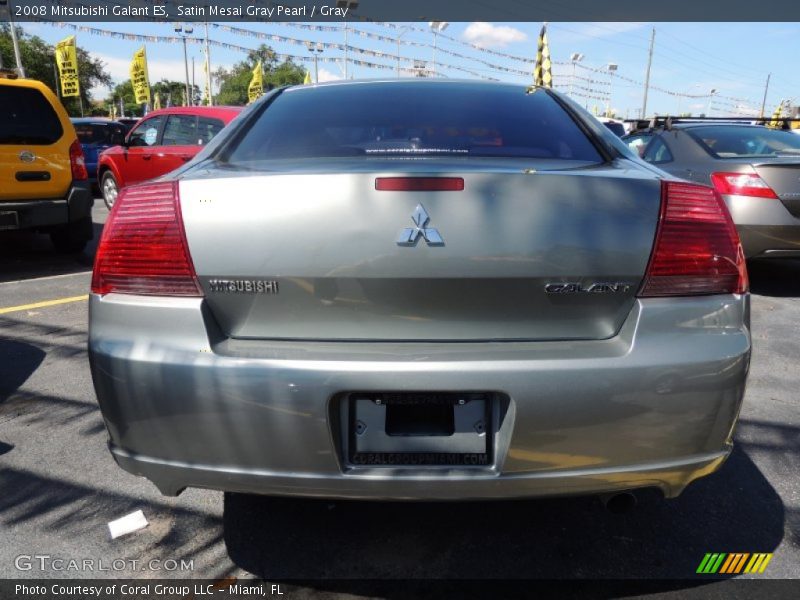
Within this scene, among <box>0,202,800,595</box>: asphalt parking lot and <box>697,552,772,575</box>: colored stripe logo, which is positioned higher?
<box>697,552,772,575</box>: colored stripe logo

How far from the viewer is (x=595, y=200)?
1508mm

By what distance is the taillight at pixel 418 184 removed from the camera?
149 cm

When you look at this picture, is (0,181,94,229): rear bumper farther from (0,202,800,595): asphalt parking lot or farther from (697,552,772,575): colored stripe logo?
(697,552,772,575): colored stripe logo

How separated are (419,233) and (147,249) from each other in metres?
0.73

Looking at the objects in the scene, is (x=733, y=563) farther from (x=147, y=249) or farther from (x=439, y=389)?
(x=147, y=249)

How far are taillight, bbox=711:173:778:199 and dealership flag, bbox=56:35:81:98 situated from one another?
22.0 meters

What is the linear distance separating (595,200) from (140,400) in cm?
127

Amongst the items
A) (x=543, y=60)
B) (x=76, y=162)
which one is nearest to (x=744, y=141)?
(x=76, y=162)

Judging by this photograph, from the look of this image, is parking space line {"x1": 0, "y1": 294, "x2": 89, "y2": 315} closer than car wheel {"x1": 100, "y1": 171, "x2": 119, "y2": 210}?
Yes

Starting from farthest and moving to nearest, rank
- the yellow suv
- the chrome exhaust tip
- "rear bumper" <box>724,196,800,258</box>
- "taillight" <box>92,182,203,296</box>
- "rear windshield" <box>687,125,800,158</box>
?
the yellow suv < "rear windshield" <box>687,125,800,158</box> < "rear bumper" <box>724,196,800,258</box> < the chrome exhaust tip < "taillight" <box>92,182,203,296</box>

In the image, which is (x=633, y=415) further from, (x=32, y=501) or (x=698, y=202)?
(x=32, y=501)

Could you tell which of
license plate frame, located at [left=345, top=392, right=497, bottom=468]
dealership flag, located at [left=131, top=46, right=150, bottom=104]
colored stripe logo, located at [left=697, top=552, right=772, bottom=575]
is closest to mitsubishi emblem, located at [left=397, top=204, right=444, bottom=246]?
license plate frame, located at [left=345, top=392, right=497, bottom=468]

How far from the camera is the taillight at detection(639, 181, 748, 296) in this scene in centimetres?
152
